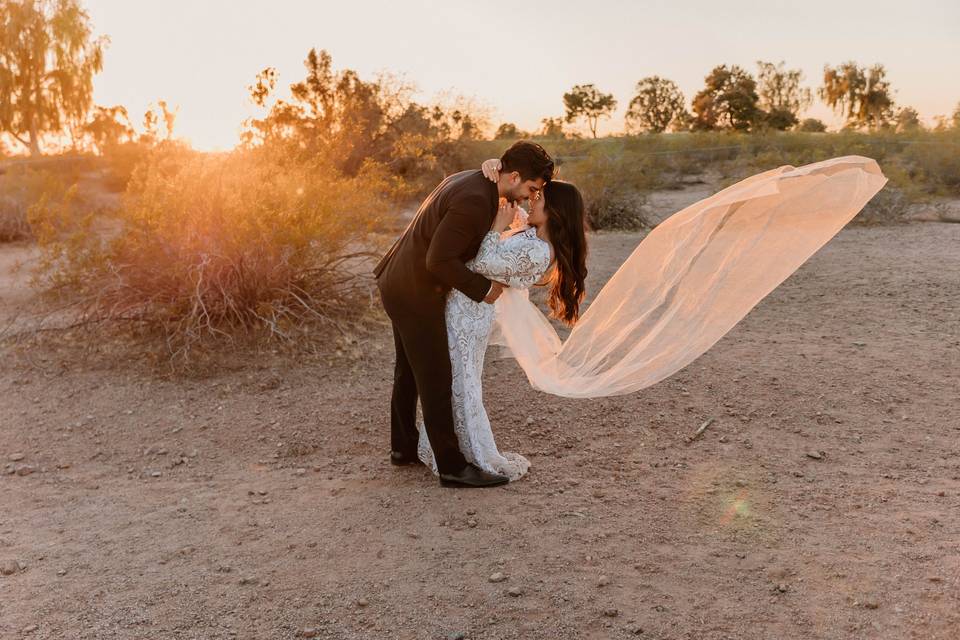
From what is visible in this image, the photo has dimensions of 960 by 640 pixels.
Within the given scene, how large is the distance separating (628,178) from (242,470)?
1151 centimetres

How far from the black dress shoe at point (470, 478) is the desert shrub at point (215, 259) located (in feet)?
9.20

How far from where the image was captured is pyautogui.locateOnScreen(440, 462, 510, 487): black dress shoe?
399cm

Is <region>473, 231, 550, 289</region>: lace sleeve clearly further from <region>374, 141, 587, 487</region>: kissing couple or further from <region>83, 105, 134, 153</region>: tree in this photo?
<region>83, 105, 134, 153</region>: tree

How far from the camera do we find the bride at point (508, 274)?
3.67 metres

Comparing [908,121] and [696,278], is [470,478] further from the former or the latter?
[908,121]

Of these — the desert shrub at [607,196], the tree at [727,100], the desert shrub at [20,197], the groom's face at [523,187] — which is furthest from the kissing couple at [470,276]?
the tree at [727,100]

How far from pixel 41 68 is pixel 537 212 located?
3047cm

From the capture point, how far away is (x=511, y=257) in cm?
366

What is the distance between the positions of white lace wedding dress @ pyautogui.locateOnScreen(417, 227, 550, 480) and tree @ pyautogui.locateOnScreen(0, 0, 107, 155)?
28.4m

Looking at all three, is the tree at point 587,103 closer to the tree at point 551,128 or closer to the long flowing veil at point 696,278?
the tree at point 551,128

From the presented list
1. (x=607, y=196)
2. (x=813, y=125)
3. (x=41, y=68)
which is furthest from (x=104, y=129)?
(x=813, y=125)

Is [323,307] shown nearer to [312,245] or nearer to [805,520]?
[312,245]

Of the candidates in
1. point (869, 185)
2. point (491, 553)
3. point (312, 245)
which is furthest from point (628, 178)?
point (491, 553)

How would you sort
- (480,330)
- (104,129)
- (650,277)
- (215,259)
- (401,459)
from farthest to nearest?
(104,129) → (215,259) → (401,459) → (650,277) → (480,330)
